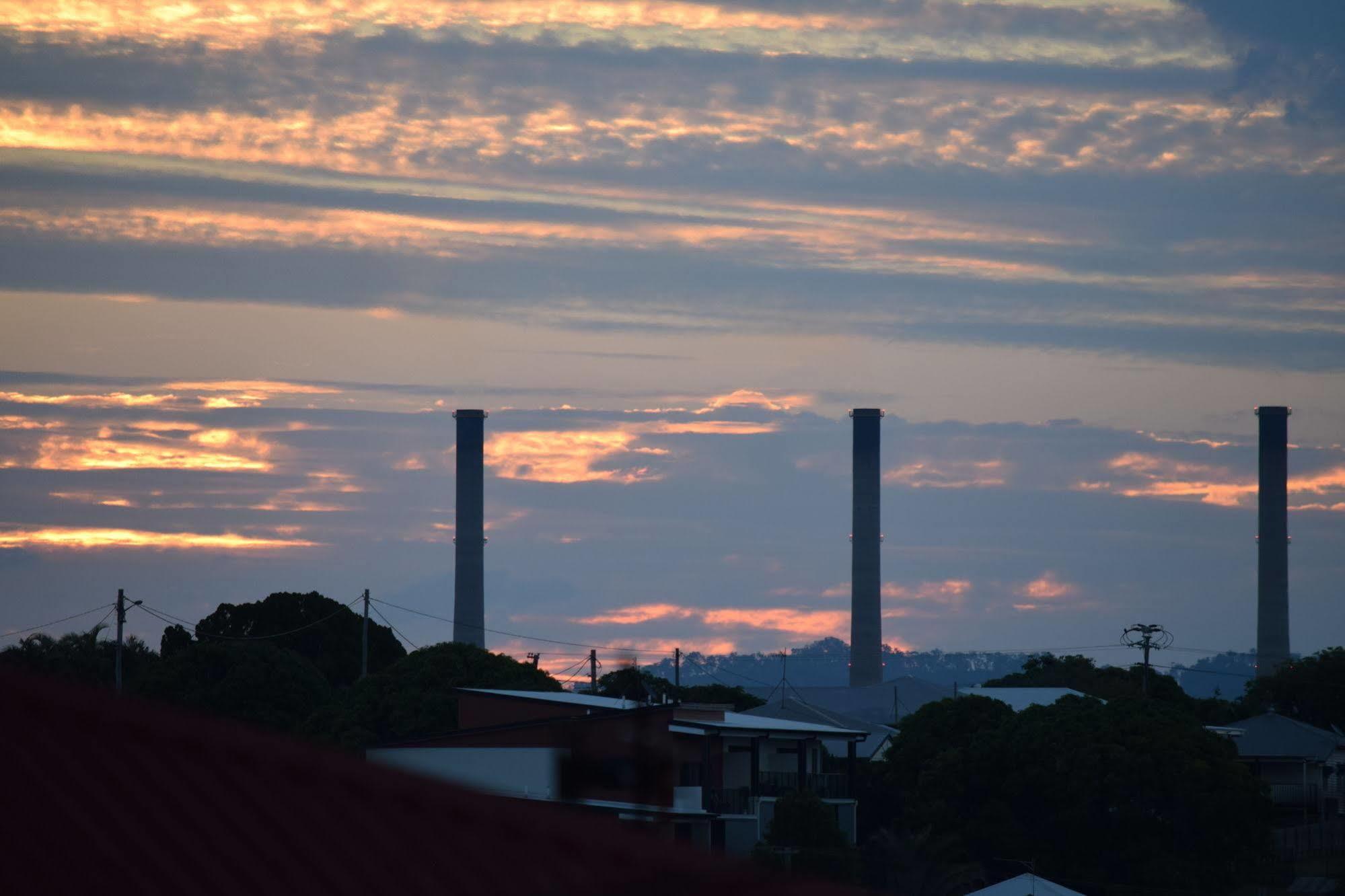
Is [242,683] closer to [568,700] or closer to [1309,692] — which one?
[568,700]

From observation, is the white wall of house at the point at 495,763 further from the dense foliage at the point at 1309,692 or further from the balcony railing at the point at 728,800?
the dense foliage at the point at 1309,692

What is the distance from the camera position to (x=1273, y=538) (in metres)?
122

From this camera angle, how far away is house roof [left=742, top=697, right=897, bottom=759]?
75.7 m

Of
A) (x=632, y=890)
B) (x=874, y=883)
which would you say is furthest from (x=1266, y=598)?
(x=632, y=890)

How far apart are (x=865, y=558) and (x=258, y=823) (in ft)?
386

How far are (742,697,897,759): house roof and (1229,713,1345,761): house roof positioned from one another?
16.4 metres

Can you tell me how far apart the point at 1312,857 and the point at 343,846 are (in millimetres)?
59200

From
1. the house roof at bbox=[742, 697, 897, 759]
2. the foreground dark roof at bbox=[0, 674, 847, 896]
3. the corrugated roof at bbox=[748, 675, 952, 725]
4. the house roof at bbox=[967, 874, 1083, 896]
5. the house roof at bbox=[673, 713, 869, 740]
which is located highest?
the foreground dark roof at bbox=[0, 674, 847, 896]

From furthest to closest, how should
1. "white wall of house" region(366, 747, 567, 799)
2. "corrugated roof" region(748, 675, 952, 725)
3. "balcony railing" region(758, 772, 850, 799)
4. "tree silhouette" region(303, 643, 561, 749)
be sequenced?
"corrugated roof" region(748, 675, 952, 725) < "tree silhouette" region(303, 643, 561, 749) < "balcony railing" region(758, 772, 850, 799) < "white wall of house" region(366, 747, 567, 799)

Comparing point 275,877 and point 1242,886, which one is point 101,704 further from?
point 1242,886

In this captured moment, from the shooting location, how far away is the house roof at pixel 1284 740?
71875mm

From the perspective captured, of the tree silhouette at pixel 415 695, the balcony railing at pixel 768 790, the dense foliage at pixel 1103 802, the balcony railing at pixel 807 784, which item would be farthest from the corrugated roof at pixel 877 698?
the dense foliage at pixel 1103 802

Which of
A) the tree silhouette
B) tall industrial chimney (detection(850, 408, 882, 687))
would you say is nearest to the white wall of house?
the tree silhouette

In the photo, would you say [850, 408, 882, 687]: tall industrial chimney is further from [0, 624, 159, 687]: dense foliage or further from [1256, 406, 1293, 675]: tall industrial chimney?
[0, 624, 159, 687]: dense foliage
